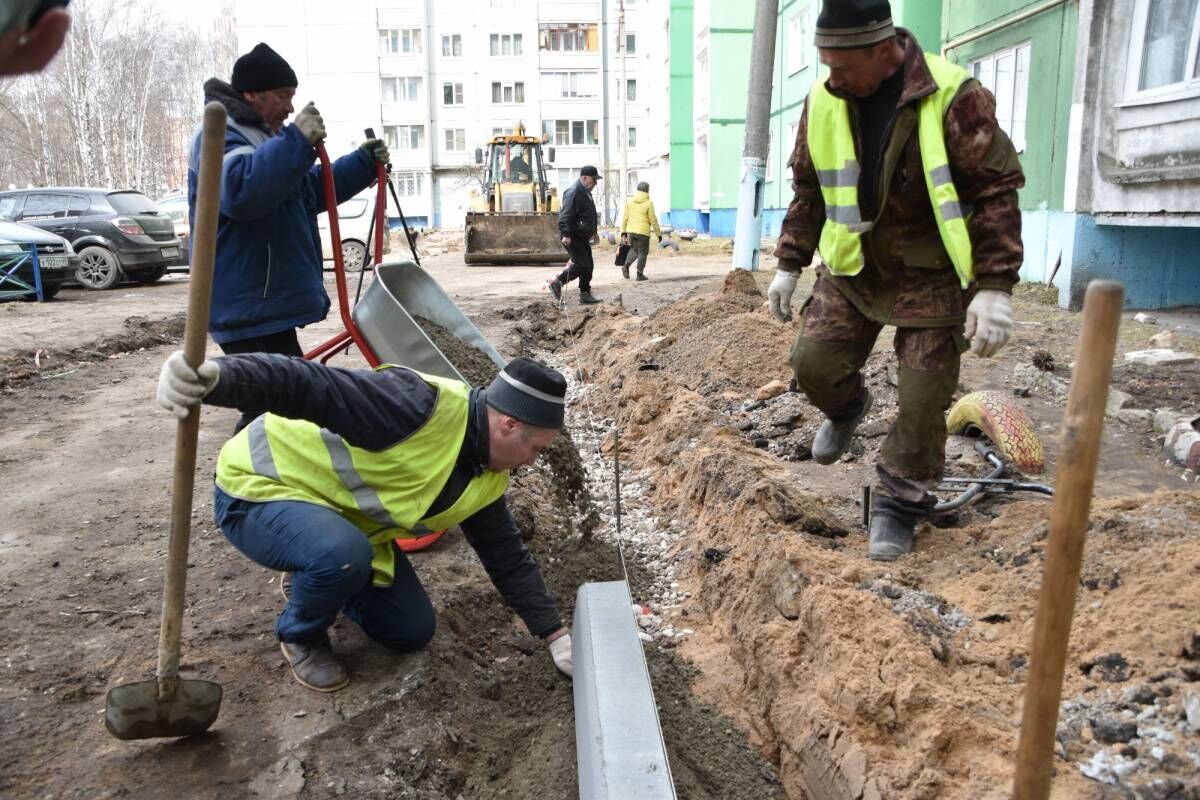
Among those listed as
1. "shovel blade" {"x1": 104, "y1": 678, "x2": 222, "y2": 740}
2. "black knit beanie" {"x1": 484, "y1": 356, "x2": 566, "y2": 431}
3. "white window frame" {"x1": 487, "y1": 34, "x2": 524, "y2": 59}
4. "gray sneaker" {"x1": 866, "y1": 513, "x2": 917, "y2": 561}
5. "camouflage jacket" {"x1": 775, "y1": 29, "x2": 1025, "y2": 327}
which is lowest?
"shovel blade" {"x1": 104, "y1": 678, "x2": 222, "y2": 740}

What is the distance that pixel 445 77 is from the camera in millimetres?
47375

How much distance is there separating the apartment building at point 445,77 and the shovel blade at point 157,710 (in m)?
43.9

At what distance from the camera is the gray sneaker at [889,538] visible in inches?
129

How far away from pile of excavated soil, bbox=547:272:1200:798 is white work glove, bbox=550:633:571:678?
44cm

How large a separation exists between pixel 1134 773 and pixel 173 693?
2323mm

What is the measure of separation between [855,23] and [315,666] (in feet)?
8.52

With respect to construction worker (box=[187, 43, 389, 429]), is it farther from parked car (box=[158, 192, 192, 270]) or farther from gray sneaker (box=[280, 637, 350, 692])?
parked car (box=[158, 192, 192, 270])

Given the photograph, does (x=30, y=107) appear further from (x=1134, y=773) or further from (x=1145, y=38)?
(x=1134, y=773)

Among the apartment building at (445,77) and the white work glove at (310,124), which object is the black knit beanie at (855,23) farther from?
the apartment building at (445,77)

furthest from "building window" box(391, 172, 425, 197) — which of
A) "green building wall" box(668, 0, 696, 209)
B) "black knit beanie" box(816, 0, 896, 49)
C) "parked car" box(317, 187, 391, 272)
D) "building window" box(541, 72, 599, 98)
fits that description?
"black knit beanie" box(816, 0, 896, 49)

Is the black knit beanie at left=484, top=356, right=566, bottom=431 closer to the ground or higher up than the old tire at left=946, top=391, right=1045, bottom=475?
higher up

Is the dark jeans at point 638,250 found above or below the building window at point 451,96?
below

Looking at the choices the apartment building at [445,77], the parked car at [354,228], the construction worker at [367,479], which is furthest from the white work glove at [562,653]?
the apartment building at [445,77]

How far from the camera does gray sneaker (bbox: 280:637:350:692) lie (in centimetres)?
284
